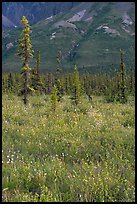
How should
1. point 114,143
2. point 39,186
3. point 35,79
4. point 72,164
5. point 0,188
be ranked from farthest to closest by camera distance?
point 35,79 < point 114,143 < point 72,164 < point 39,186 < point 0,188

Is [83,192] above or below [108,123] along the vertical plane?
below

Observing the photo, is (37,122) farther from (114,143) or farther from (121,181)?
(121,181)

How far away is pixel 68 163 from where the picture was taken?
717cm

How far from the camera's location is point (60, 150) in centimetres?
809

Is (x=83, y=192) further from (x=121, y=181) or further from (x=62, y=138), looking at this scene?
(x=62, y=138)

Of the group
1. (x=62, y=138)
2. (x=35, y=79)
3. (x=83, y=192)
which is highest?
(x=35, y=79)

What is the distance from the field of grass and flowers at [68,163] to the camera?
5.52m

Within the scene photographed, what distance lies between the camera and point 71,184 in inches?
225

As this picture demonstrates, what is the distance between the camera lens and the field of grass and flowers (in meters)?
5.52

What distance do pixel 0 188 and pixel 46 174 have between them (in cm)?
111

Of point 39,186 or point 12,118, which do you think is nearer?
point 39,186

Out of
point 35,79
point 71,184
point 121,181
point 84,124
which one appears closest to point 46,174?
point 71,184

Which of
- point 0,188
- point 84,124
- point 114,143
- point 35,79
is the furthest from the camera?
point 35,79

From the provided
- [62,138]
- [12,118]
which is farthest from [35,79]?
[62,138]
